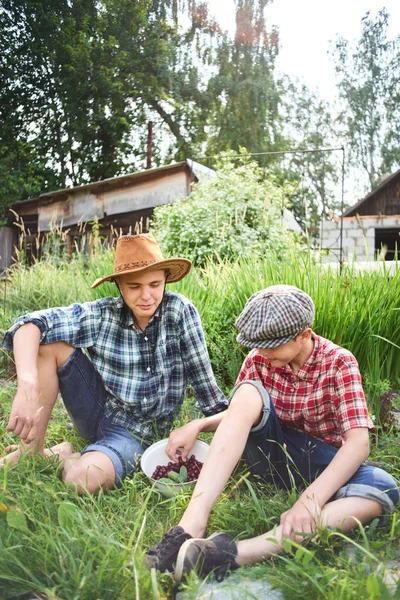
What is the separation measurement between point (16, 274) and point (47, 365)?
3.79 m

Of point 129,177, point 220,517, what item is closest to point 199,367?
point 220,517

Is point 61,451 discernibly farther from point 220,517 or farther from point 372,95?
point 372,95

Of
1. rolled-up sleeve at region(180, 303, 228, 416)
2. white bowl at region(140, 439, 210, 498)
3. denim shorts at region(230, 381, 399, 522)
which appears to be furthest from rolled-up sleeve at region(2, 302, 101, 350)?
denim shorts at region(230, 381, 399, 522)

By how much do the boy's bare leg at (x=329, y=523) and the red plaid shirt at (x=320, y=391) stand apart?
0.22 m

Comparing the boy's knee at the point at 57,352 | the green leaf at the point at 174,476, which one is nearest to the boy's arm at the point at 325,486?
the green leaf at the point at 174,476

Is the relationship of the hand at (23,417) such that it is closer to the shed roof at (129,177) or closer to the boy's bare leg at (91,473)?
the boy's bare leg at (91,473)

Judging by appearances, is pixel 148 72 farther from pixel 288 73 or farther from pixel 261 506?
pixel 288 73

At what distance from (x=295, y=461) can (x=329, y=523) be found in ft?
1.09

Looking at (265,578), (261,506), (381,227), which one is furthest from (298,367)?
(381,227)

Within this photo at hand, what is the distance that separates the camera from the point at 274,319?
5.62ft

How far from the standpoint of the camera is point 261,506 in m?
1.77

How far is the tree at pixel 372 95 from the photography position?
11.3m

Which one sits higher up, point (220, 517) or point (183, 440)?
point (183, 440)

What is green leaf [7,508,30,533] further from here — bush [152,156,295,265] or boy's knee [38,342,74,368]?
bush [152,156,295,265]
